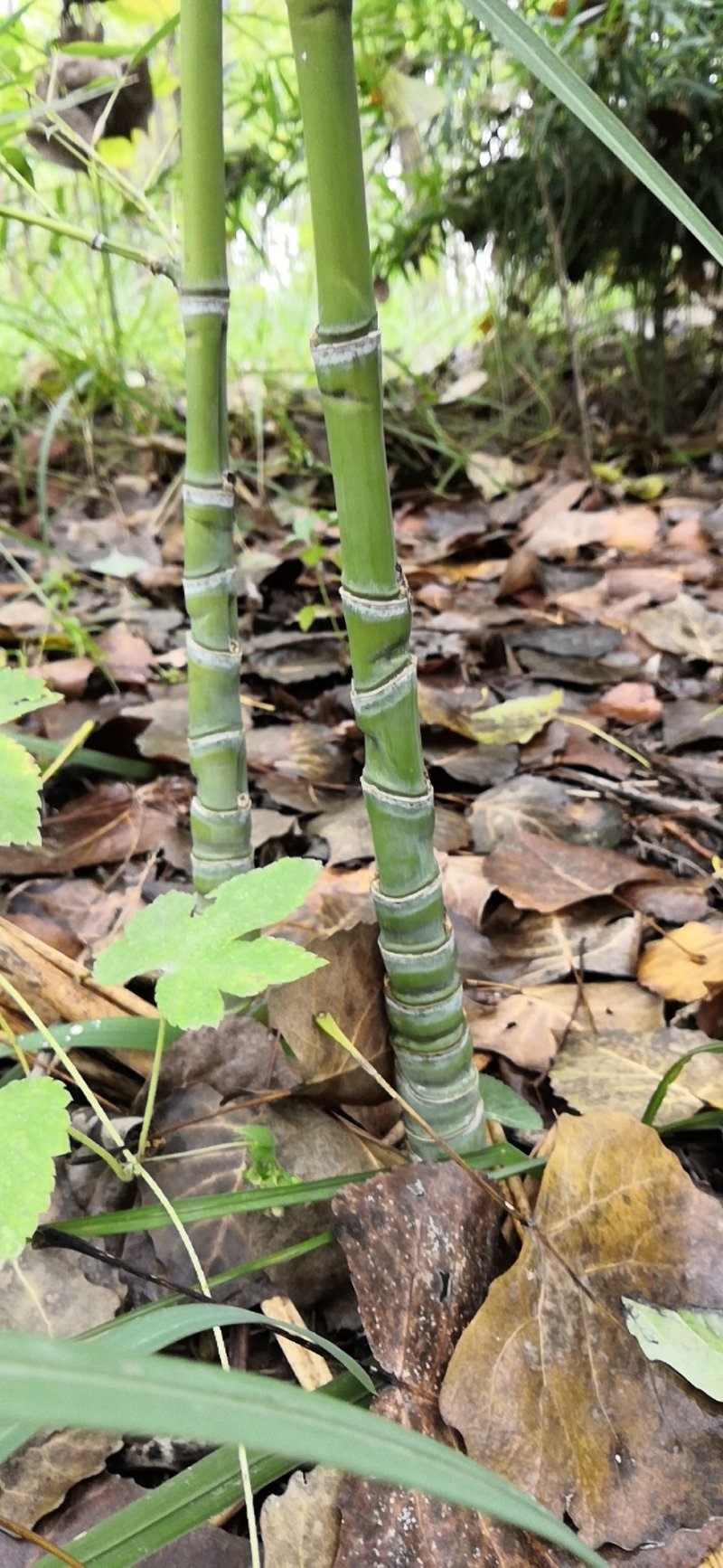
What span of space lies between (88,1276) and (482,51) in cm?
244

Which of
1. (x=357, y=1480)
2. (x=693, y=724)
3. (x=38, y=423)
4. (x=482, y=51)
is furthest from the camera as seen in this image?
(x=38, y=423)

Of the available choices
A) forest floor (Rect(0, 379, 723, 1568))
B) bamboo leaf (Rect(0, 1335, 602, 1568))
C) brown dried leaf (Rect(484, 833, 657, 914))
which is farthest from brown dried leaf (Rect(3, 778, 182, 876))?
bamboo leaf (Rect(0, 1335, 602, 1568))

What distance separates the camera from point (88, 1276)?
24.4 inches

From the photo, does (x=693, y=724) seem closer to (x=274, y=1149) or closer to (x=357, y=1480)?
(x=274, y=1149)

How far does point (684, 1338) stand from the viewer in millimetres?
559

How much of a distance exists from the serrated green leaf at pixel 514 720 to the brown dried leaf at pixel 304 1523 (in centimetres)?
94

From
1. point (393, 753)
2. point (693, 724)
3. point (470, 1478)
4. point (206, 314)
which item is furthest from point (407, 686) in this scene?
point (693, 724)

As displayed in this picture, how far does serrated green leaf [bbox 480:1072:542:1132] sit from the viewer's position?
0.69 metres

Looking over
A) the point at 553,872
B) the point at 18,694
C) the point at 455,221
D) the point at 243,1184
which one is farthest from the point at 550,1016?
the point at 455,221

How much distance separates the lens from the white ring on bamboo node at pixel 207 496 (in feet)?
2.09

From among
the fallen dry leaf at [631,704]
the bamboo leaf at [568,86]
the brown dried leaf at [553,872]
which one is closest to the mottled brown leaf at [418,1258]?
the brown dried leaf at [553,872]

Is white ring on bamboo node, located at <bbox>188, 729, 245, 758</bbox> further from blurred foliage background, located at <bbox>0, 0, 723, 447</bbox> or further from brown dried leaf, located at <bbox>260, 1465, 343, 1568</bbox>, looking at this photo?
blurred foliage background, located at <bbox>0, 0, 723, 447</bbox>

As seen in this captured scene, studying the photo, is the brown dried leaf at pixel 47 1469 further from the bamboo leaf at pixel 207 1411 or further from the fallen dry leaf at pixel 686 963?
the fallen dry leaf at pixel 686 963

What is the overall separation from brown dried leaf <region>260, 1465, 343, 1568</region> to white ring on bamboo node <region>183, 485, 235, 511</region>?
59 centimetres
